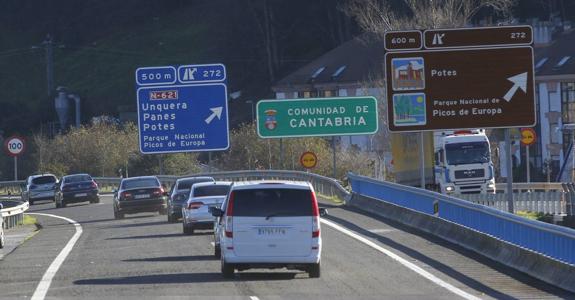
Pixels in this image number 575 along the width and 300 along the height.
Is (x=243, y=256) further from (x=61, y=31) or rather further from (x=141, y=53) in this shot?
(x=61, y=31)

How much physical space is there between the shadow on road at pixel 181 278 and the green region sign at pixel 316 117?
28.7m

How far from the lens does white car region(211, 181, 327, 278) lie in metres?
21.0

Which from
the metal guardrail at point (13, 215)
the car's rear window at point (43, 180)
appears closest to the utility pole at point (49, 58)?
the car's rear window at point (43, 180)

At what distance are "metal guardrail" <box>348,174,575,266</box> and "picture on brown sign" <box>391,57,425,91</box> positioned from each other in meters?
2.63

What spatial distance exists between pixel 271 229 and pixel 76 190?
118 ft

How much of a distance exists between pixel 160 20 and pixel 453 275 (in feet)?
361

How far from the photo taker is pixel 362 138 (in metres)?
86.9

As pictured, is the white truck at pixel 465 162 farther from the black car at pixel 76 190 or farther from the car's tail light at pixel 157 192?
the black car at pixel 76 190

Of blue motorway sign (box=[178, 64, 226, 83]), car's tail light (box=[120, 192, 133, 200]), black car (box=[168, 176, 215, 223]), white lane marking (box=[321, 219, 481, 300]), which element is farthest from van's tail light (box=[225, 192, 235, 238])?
blue motorway sign (box=[178, 64, 226, 83])

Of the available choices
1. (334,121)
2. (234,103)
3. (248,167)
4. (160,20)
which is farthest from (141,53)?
(334,121)

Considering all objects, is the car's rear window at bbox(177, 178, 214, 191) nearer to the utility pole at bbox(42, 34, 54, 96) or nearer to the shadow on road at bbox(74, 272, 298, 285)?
the shadow on road at bbox(74, 272, 298, 285)

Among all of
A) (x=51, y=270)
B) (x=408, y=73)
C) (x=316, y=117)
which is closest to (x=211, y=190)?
(x=408, y=73)

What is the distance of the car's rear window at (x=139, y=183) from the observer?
43281 millimetres

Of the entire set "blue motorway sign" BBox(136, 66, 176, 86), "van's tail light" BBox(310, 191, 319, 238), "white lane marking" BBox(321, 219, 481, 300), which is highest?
"blue motorway sign" BBox(136, 66, 176, 86)
